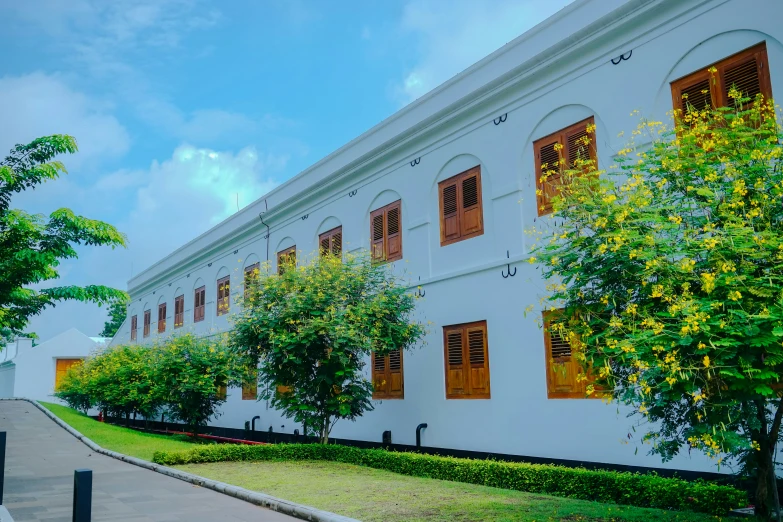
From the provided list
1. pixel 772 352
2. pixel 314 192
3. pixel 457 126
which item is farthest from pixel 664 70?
pixel 314 192

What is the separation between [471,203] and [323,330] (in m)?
3.96

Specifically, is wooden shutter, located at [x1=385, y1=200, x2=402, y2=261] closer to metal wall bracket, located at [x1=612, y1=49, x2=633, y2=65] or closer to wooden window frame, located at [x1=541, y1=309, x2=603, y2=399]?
wooden window frame, located at [x1=541, y1=309, x2=603, y2=399]

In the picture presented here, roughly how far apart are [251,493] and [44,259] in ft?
26.6

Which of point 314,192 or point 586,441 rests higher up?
point 314,192

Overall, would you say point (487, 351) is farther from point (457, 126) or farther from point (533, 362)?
point (457, 126)

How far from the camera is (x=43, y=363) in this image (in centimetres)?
5094

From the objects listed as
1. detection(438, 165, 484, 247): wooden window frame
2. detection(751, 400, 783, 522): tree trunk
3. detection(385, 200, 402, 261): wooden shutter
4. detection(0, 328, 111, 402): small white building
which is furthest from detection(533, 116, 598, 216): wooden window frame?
detection(0, 328, 111, 402): small white building

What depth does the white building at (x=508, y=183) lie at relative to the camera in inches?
420

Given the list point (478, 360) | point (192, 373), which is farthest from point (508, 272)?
point (192, 373)

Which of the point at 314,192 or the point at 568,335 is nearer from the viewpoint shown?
the point at 568,335

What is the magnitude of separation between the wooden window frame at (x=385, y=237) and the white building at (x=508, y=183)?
6 cm

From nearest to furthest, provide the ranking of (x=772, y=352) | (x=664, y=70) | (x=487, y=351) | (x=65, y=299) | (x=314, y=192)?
(x=772, y=352)
(x=664, y=70)
(x=487, y=351)
(x=65, y=299)
(x=314, y=192)

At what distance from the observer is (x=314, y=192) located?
816 inches

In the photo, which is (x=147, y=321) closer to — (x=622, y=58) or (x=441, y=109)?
(x=441, y=109)
